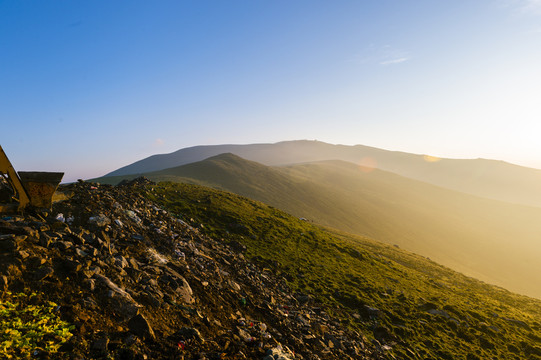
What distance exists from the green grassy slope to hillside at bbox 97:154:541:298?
55685mm

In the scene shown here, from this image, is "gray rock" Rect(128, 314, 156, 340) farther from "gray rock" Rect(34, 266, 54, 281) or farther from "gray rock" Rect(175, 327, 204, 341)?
"gray rock" Rect(34, 266, 54, 281)

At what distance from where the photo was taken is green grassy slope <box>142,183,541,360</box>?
58.4 ft

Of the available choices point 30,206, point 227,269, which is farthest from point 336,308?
point 30,206

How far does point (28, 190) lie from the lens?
33.8 feet

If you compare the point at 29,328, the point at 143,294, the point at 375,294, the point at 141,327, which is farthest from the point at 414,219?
the point at 29,328

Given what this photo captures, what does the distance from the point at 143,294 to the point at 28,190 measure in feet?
21.9

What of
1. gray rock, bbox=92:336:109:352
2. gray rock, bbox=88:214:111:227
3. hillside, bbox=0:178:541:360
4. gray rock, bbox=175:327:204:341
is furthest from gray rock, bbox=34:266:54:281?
gray rock, bbox=88:214:111:227

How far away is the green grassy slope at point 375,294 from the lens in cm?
1781

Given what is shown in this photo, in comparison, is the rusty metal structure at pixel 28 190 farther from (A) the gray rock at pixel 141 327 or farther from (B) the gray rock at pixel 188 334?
(B) the gray rock at pixel 188 334

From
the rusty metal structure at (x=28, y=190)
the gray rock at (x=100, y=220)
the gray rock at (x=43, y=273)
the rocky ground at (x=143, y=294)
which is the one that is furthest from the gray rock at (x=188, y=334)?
the rusty metal structure at (x=28, y=190)

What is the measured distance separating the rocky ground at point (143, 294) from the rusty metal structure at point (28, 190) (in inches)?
19.8

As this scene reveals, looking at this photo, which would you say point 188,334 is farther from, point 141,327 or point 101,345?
point 101,345

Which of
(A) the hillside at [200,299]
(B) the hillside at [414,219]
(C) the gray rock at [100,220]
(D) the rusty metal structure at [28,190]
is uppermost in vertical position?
(D) the rusty metal structure at [28,190]

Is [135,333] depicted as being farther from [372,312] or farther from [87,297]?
[372,312]
